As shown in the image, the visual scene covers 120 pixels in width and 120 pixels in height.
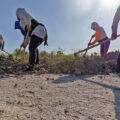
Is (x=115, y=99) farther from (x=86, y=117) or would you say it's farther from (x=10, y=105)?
(x=10, y=105)

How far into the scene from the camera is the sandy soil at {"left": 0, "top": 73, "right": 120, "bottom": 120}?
127 cm

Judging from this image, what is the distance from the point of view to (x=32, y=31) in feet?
12.0

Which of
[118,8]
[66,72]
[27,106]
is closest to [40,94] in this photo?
[27,106]

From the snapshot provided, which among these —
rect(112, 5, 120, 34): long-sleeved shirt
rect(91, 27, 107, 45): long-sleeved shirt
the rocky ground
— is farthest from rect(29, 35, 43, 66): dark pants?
rect(91, 27, 107, 45): long-sleeved shirt

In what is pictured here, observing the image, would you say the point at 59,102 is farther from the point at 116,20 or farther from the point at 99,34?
the point at 99,34

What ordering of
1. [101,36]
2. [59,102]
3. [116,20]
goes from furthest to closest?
1. [101,36]
2. [116,20]
3. [59,102]

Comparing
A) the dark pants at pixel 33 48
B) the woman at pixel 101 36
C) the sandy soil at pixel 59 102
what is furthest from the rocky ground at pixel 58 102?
the woman at pixel 101 36

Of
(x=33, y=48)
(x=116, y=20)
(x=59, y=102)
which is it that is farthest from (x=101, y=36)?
(x=59, y=102)

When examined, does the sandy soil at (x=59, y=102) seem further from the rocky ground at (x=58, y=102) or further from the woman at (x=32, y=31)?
the woman at (x=32, y=31)

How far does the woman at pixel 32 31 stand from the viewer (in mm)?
3494

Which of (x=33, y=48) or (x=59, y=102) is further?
(x=33, y=48)

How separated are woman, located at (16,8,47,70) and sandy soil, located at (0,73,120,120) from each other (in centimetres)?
135

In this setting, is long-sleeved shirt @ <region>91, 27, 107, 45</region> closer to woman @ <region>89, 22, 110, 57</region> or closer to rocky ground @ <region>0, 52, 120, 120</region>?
woman @ <region>89, 22, 110, 57</region>

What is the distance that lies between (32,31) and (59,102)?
2.40m
